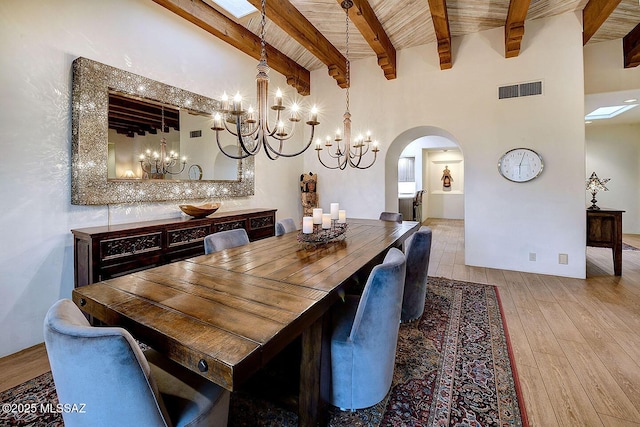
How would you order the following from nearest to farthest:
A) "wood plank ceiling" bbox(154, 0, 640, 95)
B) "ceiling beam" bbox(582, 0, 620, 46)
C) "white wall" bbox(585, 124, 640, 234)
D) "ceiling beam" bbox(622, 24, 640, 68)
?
"ceiling beam" bbox(582, 0, 620, 46), "wood plank ceiling" bbox(154, 0, 640, 95), "ceiling beam" bbox(622, 24, 640, 68), "white wall" bbox(585, 124, 640, 234)

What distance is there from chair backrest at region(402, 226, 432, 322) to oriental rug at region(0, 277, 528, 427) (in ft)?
0.50

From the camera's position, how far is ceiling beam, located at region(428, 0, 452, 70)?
3207mm

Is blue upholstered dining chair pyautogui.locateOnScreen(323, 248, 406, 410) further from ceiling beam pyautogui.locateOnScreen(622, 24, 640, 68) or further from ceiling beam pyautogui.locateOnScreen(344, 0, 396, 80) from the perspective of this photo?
ceiling beam pyautogui.locateOnScreen(622, 24, 640, 68)

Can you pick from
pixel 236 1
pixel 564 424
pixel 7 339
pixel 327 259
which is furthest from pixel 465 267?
pixel 7 339

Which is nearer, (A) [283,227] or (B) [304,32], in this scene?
(A) [283,227]

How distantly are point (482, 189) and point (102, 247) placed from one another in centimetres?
459

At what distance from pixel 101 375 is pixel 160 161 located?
2.72 m

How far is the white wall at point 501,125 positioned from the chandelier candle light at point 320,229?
2481mm

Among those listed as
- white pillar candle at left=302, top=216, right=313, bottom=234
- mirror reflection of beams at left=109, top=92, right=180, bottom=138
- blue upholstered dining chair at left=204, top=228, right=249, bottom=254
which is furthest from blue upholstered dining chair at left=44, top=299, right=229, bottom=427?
mirror reflection of beams at left=109, top=92, right=180, bottom=138

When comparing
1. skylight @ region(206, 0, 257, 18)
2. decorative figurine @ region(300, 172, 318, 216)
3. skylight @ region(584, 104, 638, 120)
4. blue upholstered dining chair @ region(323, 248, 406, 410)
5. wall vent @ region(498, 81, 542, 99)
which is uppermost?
skylight @ region(206, 0, 257, 18)

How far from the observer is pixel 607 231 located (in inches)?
151


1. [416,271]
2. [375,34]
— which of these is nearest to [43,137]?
Answer: [416,271]

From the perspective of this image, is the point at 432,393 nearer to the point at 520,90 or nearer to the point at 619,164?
the point at 520,90

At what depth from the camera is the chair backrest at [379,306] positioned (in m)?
1.36
